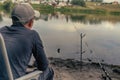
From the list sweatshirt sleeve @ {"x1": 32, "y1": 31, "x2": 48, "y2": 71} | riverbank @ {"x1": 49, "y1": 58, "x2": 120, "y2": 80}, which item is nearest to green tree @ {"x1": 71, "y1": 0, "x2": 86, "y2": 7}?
riverbank @ {"x1": 49, "y1": 58, "x2": 120, "y2": 80}

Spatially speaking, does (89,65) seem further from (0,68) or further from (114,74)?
(0,68)

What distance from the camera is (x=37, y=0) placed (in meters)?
152

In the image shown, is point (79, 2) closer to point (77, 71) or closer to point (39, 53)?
point (77, 71)

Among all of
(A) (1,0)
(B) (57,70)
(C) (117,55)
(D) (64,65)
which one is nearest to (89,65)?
(D) (64,65)

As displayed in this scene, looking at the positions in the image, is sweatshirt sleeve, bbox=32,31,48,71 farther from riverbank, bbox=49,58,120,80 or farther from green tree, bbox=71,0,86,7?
green tree, bbox=71,0,86,7

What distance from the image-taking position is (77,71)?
22.4m

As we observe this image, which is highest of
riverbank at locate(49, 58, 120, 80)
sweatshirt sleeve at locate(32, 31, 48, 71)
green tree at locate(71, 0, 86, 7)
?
sweatshirt sleeve at locate(32, 31, 48, 71)

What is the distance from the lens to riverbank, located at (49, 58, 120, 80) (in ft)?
67.3

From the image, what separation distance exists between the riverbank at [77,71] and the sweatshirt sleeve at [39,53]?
15551mm

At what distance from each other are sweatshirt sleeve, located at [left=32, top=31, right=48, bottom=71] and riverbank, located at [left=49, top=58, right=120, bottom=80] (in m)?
15.6

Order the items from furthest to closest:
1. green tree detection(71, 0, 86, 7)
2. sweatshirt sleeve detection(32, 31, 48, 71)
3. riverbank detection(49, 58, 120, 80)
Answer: green tree detection(71, 0, 86, 7) < riverbank detection(49, 58, 120, 80) < sweatshirt sleeve detection(32, 31, 48, 71)

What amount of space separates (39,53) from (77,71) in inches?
757

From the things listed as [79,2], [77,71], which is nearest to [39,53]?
[77,71]

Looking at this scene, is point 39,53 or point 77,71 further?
point 77,71
